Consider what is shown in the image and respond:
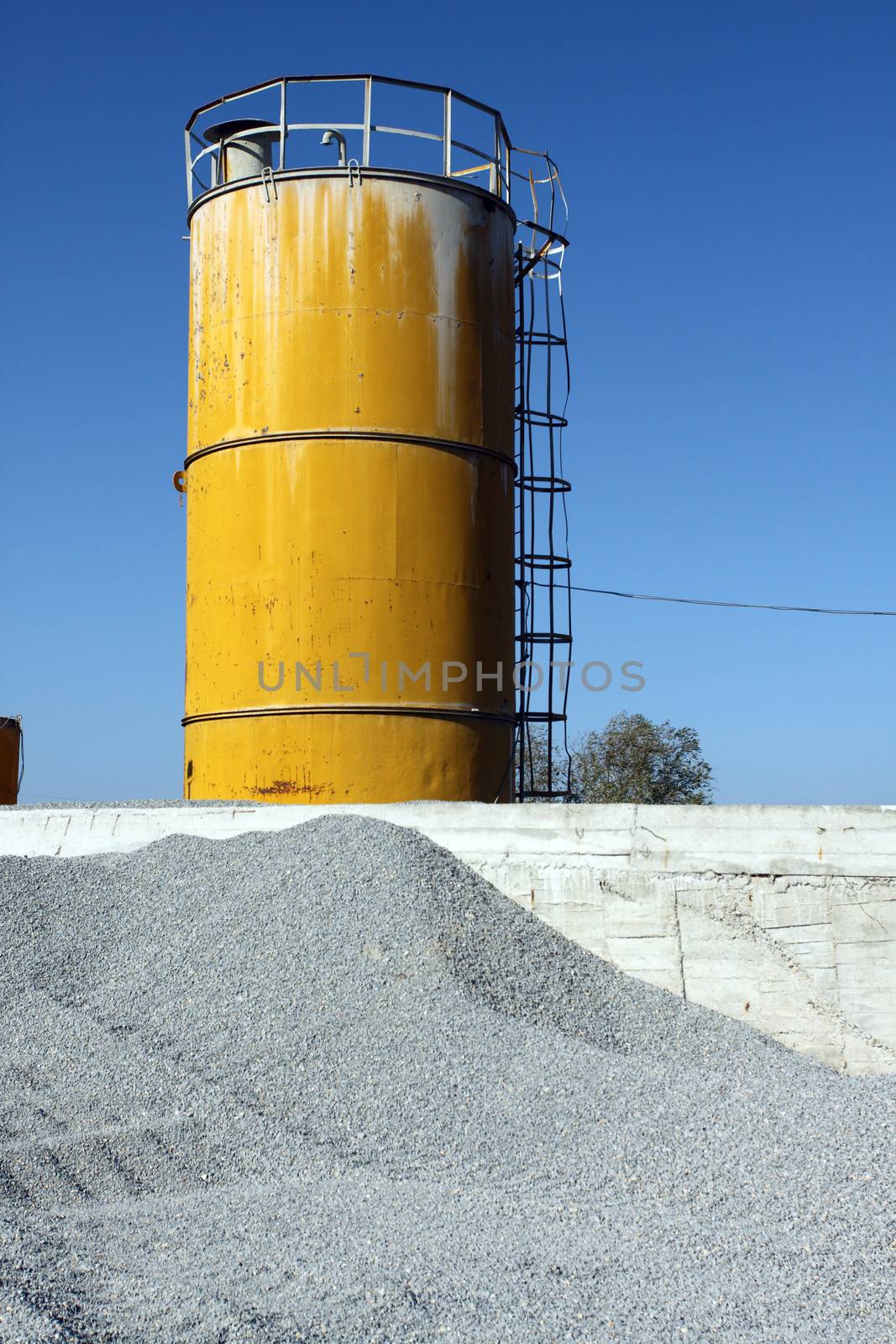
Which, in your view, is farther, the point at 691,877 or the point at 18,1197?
the point at 691,877

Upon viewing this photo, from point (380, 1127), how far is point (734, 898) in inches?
109

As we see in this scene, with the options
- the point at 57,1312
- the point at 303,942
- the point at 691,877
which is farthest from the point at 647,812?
the point at 57,1312

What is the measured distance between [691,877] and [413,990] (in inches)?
73.1

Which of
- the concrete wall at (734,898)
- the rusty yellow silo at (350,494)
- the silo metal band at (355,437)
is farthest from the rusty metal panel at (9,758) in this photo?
the concrete wall at (734,898)

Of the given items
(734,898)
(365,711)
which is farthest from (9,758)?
(734,898)

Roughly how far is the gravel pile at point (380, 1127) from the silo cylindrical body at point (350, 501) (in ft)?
5.34

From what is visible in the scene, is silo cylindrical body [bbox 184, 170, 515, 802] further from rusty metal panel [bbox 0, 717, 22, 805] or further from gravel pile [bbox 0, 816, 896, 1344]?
rusty metal panel [bbox 0, 717, 22, 805]

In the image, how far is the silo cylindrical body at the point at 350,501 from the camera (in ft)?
32.1

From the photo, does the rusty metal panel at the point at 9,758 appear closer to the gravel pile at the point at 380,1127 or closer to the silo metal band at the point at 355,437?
the silo metal band at the point at 355,437

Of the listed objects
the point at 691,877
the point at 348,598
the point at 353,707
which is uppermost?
the point at 348,598

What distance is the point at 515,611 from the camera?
1113 centimetres

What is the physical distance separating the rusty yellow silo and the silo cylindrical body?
0.01 m

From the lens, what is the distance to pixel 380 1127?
5594 millimetres

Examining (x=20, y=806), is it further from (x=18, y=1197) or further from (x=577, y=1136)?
(x=577, y=1136)
